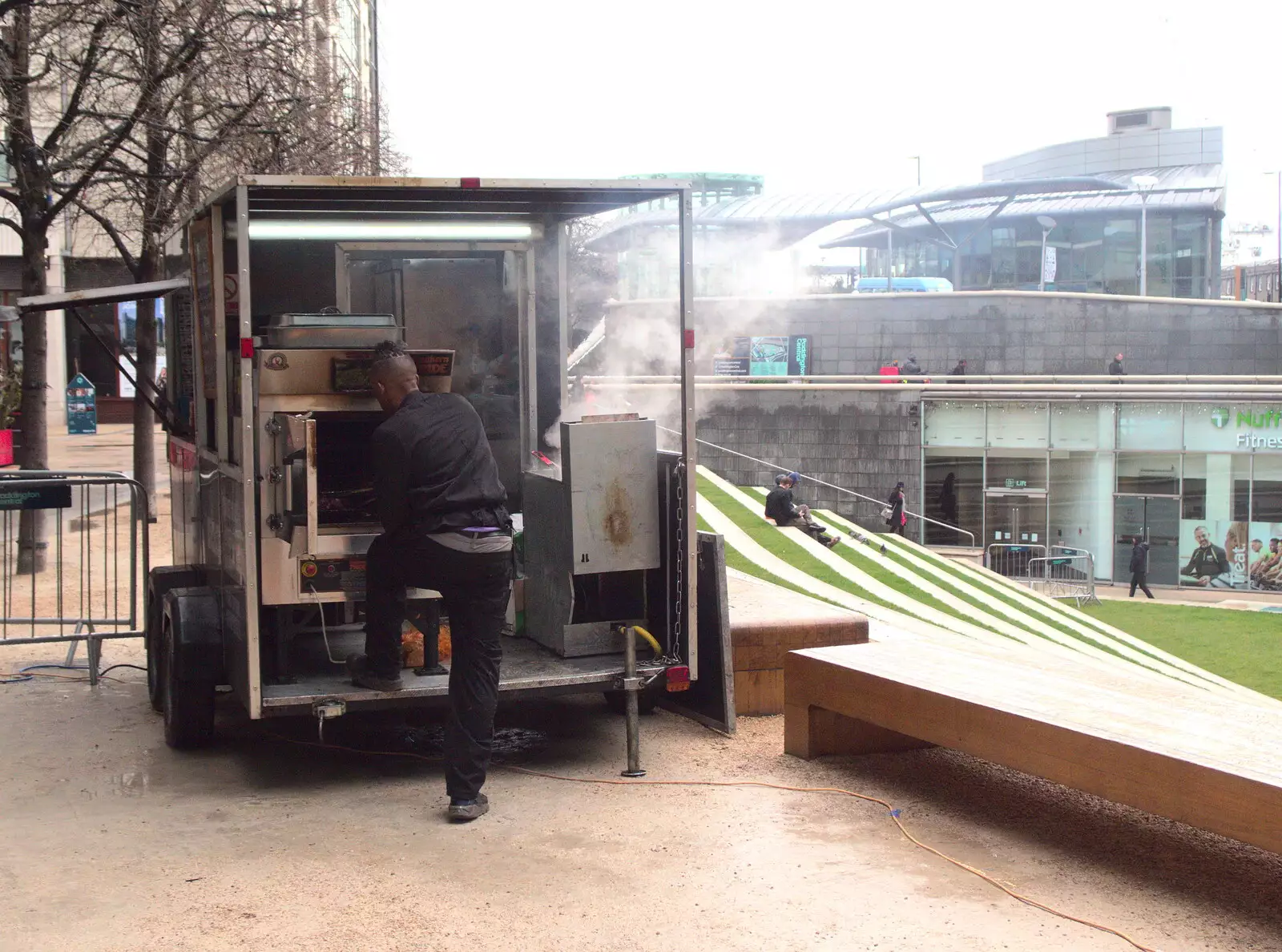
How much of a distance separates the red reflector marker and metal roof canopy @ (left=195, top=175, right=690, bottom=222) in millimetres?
2186

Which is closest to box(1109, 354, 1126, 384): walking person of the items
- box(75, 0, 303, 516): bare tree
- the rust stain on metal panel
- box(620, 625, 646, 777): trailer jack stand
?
box(75, 0, 303, 516): bare tree

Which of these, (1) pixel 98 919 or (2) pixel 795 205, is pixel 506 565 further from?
(2) pixel 795 205

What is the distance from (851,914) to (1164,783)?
→ 3.50ft

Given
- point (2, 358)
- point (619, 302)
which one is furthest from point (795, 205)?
point (2, 358)

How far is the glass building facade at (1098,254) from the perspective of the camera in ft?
172

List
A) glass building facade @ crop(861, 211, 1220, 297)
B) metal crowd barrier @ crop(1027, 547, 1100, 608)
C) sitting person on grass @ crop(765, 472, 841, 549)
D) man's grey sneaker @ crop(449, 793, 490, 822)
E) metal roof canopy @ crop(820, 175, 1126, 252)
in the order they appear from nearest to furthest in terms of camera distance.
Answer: man's grey sneaker @ crop(449, 793, 490, 822), sitting person on grass @ crop(765, 472, 841, 549), metal crowd barrier @ crop(1027, 547, 1100, 608), metal roof canopy @ crop(820, 175, 1126, 252), glass building facade @ crop(861, 211, 1220, 297)

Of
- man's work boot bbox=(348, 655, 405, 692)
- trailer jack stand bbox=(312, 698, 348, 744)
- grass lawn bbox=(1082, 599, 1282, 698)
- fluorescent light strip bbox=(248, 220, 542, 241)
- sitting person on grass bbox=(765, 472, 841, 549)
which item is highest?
fluorescent light strip bbox=(248, 220, 542, 241)

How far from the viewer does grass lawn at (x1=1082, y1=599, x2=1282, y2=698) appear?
18.5 m

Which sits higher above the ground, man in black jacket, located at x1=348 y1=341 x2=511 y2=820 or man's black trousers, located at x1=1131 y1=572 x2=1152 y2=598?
man in black jacket, located at x1=348 y1=341 x2=511 y2=820

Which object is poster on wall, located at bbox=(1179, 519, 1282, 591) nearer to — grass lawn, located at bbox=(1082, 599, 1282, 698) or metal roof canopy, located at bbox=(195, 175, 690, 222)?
grass lawn, located at bbox=(1082, 599, 1282, 698)

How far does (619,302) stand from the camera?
26500mm

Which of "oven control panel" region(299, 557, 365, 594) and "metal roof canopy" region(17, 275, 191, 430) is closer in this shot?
"oven control panel" region(299, 557, 365, 594)

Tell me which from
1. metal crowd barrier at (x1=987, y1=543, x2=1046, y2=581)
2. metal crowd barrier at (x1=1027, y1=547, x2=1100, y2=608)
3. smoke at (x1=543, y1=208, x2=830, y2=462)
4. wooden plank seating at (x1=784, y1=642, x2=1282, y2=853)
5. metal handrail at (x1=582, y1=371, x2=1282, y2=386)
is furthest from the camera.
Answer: metal handrail at (x1=582, y1=371, x2=1282, y2=386)

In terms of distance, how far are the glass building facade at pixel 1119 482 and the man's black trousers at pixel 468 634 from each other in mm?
25726
